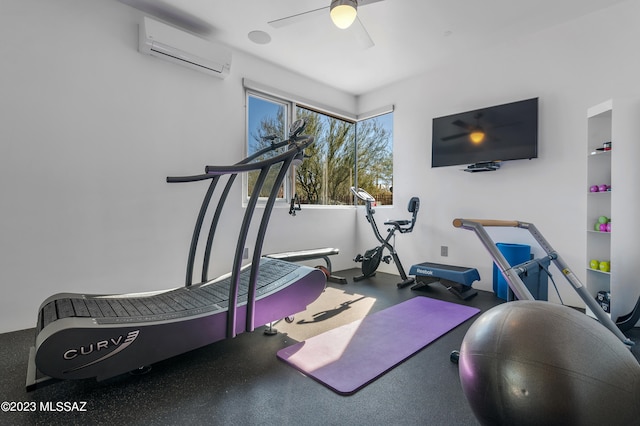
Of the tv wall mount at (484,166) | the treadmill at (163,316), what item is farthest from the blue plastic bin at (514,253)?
the treadmill at (163,316)

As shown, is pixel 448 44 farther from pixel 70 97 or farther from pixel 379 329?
pixel 70 97

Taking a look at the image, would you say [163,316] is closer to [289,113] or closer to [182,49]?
[182,49]

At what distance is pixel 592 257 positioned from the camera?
2650 millimetres

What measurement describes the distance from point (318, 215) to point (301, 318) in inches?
78.0

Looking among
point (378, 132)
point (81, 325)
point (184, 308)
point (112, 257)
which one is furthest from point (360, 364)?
point (378, 132)

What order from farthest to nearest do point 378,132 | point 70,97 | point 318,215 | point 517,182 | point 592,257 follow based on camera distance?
point 378,132 < point 318,215 < point 517,182 < point 592,257 < point 70,97

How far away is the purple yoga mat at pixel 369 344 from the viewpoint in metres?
1.73

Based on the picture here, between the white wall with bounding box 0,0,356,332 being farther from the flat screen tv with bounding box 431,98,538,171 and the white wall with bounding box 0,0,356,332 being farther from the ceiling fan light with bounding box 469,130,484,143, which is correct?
the ceiling fan light with bounding box 469,130,484,143

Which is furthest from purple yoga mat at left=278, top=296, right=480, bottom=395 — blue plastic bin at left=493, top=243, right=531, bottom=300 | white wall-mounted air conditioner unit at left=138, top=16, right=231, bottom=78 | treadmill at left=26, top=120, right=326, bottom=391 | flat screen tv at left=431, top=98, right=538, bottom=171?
white wall-mounted air conditioner unit at left=138, top=16, right=231, bottom=78

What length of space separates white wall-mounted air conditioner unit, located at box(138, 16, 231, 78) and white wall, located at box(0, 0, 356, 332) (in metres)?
0.12

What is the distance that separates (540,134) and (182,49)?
12.0ft

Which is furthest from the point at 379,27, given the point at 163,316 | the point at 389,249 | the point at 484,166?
the point at 163,316

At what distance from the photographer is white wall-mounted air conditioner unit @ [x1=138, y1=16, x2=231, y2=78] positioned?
270cm

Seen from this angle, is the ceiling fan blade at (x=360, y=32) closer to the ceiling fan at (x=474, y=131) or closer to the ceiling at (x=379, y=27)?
the ceiling at (x=379, y=27)
